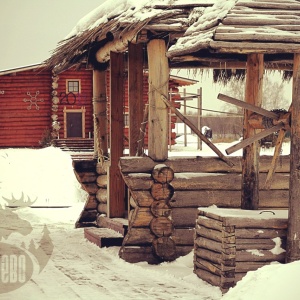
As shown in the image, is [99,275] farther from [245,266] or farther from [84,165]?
[84,165]

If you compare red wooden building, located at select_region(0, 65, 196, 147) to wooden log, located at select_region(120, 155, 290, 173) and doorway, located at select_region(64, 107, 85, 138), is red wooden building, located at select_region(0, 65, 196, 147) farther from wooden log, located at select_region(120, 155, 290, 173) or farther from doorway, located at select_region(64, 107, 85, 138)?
wooden log, located at select_region(120, 155, 290, 173)

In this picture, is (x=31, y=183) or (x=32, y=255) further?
(x=31, y=183)

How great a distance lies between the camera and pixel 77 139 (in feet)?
114

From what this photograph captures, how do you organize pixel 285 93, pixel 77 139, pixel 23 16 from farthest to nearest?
pixel 23 16 < pixel 285 93 < pixel 77 139

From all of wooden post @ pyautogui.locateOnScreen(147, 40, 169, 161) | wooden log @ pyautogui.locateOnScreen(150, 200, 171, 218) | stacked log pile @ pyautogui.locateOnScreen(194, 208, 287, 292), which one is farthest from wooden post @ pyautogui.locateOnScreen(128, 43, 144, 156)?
stacked log pile @ pyautogui.locateOnScreen(194, 208, 287, 292)

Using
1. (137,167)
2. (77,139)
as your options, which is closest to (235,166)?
(137,167)

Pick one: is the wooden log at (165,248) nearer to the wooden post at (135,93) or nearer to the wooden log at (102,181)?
the wooden post at (135,93)

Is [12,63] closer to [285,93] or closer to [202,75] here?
[285,93]

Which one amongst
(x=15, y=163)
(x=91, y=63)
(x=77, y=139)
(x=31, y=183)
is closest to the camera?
(x=91, y=63)

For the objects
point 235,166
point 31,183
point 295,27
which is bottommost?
point 31,183

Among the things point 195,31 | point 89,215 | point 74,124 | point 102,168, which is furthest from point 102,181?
point 74,124

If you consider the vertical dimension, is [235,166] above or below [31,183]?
above

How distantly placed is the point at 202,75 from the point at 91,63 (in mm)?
2695

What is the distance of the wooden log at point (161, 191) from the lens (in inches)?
458
